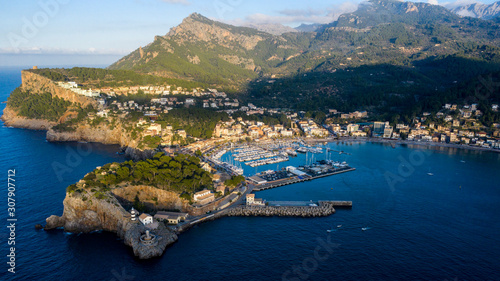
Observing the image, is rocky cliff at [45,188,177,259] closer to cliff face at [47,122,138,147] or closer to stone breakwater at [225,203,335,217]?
stone breakwater at [225,203,335,217]

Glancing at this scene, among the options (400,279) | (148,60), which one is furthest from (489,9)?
(400,279)

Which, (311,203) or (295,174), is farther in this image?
(295,174)

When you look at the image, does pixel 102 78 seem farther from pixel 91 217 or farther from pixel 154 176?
pixel 91 217

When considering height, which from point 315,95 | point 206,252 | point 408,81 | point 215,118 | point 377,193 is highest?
point 408,81

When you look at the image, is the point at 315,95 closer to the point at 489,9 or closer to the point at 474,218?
the point at 474,218

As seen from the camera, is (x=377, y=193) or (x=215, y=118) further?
(x=215, y=118)

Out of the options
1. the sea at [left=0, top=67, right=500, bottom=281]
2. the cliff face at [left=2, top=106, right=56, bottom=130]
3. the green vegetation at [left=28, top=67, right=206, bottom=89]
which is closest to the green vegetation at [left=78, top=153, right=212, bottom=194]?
the sea at [left=0, top=67, right=500, bottom=281]

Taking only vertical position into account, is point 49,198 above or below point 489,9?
below

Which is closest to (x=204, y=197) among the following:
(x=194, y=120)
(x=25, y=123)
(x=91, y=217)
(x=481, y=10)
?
(x=91, y=217)
